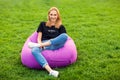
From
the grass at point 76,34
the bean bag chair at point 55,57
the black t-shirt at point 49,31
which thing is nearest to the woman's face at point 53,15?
the black t-shirt at point 49,31

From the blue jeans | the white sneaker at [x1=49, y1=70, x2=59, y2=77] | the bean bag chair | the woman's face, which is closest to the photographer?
the white sneaker at [x1=49, y1=70, x2=59, y2=77]

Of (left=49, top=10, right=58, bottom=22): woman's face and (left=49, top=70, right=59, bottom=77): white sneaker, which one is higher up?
(left=49, top=10, right=58, bottom=22): woman's face

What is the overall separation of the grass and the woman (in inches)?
9.2

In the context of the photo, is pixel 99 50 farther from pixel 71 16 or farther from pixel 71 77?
pixel 71 16

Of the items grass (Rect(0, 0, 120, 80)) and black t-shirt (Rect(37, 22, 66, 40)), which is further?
black t-shirt (Rect(37, 22, 66, 40))

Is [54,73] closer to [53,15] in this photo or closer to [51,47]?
[51,47]

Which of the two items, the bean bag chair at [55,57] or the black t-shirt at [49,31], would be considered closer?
the bean bag chair at [55,57]

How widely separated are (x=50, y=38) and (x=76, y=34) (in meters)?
2.02

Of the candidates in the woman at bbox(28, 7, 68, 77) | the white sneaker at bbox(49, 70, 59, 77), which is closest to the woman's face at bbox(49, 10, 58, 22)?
the woman at bbox(28, 7, 68, 77)

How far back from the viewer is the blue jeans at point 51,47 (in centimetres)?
498

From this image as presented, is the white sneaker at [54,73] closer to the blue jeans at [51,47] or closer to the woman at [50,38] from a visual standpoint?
the woman at [50,38]

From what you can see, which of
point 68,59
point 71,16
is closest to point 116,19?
point 71,16

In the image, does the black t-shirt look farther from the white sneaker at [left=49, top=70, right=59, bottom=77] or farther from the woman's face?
the white sneaker at [left=49, top=70, right=59, bottom=77]

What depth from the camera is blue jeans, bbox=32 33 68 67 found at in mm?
4977
